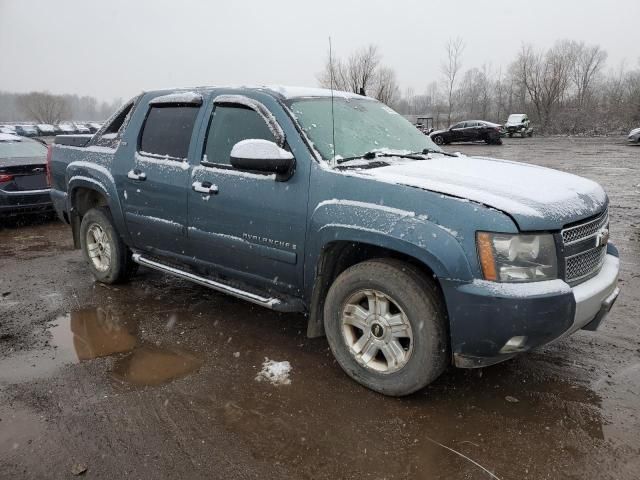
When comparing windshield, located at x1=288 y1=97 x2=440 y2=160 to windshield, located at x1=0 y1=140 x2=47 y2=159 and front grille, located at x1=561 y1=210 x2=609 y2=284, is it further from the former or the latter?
windshield, located at x1=0 y1=140 x2=47 y2=159

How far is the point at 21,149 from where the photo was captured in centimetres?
880

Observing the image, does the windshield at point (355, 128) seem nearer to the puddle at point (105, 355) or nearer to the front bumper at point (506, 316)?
the front bumper at point (506, 316)

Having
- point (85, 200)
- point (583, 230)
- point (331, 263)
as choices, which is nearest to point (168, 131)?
point (85, 200)

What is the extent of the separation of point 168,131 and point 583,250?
128 inches

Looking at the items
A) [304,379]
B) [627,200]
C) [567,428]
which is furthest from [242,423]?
[627,200]

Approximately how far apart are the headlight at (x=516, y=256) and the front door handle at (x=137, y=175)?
293 cm

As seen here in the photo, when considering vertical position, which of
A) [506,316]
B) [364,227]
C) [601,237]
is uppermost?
[364,227]

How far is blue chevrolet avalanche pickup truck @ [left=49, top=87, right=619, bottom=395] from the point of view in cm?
268

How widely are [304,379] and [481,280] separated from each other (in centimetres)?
135

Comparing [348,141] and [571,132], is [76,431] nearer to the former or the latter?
[348,141]

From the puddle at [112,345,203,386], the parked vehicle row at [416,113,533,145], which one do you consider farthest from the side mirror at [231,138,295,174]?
the parked vehicle row at [416,113,533,145]

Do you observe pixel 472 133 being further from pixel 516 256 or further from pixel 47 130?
pixel 47 130

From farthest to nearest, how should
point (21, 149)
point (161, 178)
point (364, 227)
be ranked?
point (21, 149), point (161, 178), point (364, 227)

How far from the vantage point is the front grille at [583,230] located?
2832 mm
